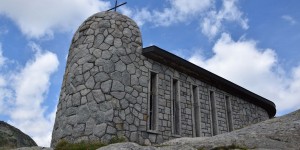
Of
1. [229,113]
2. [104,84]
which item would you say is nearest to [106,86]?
[104,84]

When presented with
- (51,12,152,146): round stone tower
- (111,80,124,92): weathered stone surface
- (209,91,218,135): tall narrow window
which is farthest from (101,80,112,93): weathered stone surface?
(209,91,218,135): tall narrow window

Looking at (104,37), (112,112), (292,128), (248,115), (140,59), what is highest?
(104,37)

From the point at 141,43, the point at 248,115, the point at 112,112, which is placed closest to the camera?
the point at 112,112

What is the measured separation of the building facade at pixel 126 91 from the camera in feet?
26.7

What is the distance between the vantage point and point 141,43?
9672mm

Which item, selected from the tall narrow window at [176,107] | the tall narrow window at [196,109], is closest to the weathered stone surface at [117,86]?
the tall narrow window at [176,107]

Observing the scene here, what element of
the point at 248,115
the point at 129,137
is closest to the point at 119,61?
the point at 129,137

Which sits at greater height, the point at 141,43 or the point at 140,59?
the point at 141,43

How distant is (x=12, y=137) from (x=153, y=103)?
5333 millimetres

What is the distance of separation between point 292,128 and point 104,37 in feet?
20.5

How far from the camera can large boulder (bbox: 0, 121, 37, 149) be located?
9.84m

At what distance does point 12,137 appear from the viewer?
10.2 metres

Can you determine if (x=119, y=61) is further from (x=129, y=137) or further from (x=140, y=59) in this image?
(x=129, y=137)

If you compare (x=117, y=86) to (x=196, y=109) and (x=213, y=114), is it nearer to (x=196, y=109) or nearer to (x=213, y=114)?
(x=196, y=109)
